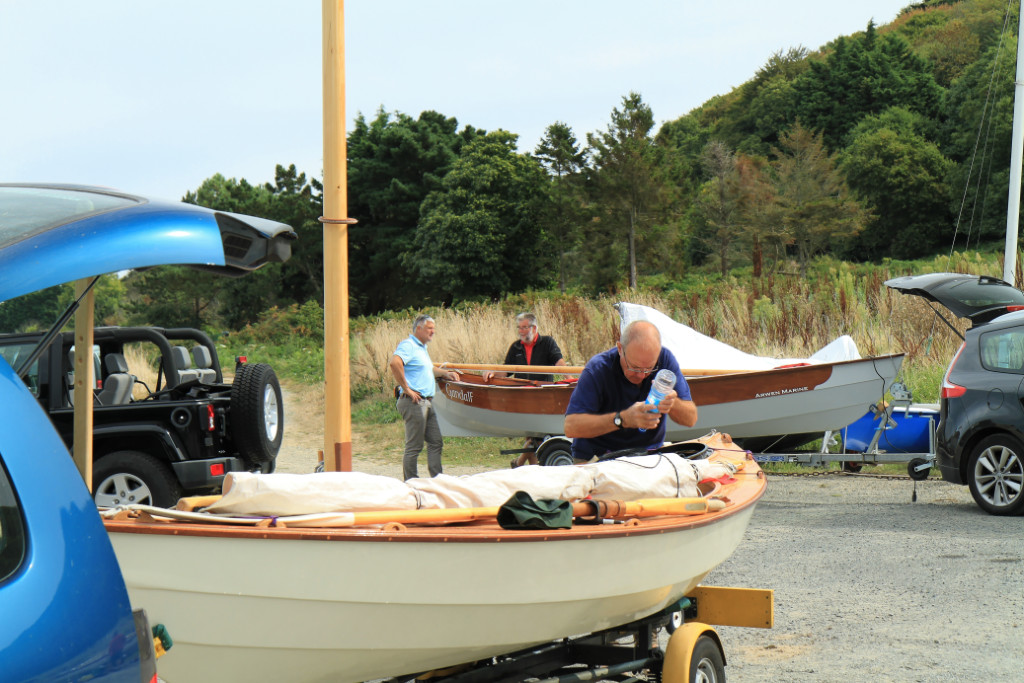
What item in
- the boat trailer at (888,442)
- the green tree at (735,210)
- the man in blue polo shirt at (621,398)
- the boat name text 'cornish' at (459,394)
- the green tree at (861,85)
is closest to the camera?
the man in blue polo shirt at (621,398)

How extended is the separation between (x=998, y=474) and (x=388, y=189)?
168 feet

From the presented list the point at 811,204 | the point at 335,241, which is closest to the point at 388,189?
the point at 811,204

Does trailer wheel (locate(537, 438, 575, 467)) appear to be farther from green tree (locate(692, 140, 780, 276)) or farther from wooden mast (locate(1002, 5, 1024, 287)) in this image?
green tree (locate(692, 140, 780, 276))

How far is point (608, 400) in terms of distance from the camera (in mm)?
5727

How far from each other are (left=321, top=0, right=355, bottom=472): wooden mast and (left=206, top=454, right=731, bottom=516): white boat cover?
2246 mm

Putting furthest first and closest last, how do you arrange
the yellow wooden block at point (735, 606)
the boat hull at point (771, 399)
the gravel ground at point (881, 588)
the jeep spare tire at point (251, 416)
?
the boat hull at point (771, 399) → the jeep spare tire at point (251, 416) → the gravel ground at point (881, 588) → the yellow wooden block at point (735, 606)

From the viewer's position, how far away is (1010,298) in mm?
10477

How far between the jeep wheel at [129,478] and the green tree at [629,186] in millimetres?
40199

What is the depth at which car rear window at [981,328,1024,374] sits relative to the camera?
382 inches

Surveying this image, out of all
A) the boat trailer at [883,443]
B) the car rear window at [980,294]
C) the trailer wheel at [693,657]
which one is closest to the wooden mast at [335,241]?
the trailer wheel at [693,657]

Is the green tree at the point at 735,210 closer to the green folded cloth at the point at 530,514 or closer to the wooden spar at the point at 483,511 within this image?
the wooden spar at the point at 483,511

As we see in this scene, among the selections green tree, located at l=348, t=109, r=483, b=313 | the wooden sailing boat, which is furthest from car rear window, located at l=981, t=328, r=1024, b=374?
green tree, located at l=348, t=109, r=483, b=313

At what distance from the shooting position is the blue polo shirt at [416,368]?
11.6m

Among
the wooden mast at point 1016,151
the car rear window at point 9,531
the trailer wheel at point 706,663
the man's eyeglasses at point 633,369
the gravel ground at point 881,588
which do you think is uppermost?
the wooden mast at point 1016,151
